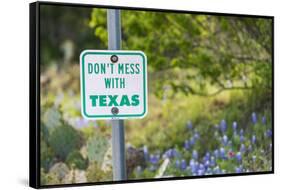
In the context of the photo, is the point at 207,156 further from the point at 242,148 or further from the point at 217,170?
the point at 242,148

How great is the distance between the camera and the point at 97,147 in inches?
237

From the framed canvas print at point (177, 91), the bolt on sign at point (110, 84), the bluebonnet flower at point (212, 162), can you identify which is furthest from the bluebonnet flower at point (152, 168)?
the bolt on sign at point (110, 84)

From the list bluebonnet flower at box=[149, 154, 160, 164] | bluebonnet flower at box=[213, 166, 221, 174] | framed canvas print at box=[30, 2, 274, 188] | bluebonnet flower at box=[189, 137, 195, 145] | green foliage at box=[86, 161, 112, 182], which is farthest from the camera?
bluebonnet flower at box=[189, 137, 195, 145]

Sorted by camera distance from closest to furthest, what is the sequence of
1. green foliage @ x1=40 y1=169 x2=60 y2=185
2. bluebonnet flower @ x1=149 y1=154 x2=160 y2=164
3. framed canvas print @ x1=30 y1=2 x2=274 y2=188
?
green foliage @ x1=40 y1=169 x2=60 y2=185 < framed canvas print @ x1=30 y1=2 x2=274 y2=188 < bluebonnet flower @ x1=149 y1=154 x2=160 y2=164

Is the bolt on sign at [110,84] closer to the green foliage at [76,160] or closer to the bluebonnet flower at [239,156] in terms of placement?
the green foliage at [76,160]

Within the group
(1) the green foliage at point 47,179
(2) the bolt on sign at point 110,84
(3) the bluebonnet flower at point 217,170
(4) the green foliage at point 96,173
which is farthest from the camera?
(3) the bluebonnet flower at point 217,170

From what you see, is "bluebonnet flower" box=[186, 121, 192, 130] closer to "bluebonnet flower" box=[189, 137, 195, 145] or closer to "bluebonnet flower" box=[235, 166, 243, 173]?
"bluebonnet flower" box=[189, 137, 195, 145]

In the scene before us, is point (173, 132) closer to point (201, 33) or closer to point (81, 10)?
point (201, 33)

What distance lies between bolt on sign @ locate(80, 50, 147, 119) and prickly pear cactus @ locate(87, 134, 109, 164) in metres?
0.30

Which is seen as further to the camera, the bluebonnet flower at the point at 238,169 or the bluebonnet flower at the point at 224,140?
the bluebonnet flower at the point at 224,140

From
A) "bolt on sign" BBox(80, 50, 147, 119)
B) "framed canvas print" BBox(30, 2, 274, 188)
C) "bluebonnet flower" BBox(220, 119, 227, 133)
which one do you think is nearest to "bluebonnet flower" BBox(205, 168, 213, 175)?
"framed canvas print" BBox(30, 2, 274, 188)

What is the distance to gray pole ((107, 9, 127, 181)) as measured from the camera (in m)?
5.91

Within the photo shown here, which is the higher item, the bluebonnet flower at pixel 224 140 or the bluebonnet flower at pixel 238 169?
the bluebonnet flower at pixel 224 140

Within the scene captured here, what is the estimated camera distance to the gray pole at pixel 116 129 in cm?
591
